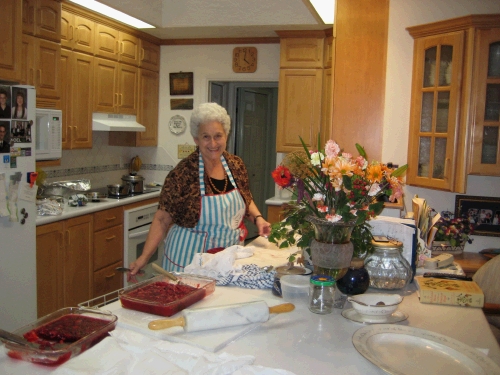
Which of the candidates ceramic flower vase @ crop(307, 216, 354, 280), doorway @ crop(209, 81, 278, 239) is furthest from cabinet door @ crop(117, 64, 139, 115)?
ceramic flower vase @ crop(307, 216, 354, 280)

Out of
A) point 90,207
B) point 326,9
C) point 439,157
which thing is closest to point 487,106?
point 439,157

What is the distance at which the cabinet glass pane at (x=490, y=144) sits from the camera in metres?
3.10

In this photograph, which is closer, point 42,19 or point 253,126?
point 42,19

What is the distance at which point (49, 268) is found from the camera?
3455 millimetres

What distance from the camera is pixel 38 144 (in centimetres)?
354

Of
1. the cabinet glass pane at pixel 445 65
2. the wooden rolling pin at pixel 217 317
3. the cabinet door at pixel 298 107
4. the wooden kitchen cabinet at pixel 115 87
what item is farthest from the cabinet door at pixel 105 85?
the wooden rolling pin at pixel 217 317

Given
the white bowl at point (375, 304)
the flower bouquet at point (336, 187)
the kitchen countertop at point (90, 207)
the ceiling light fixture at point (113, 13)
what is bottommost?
the kitchen countertop at point (90, 207)

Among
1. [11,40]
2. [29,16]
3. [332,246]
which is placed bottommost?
[332,246]

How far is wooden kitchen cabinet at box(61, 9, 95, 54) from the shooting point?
389 centimetres

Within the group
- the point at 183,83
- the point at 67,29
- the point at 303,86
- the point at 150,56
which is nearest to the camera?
the point at 67,29

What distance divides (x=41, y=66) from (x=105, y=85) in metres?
0.84

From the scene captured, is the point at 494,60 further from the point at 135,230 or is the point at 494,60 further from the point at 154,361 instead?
the point at 135,230

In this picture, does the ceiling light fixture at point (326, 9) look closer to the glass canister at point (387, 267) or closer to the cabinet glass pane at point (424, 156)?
the cabinet glass pane at point (424, 156)

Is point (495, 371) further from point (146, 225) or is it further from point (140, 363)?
point (146, 225)
